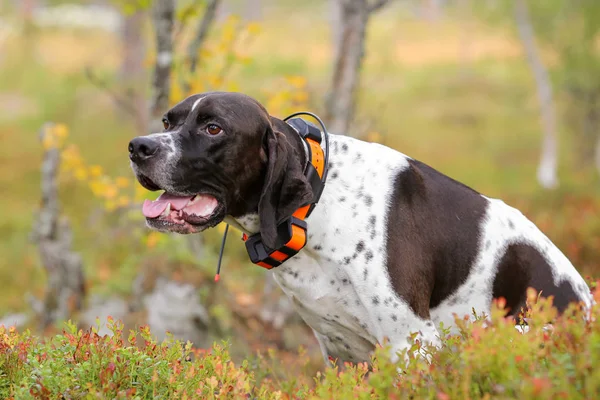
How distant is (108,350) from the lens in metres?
2.83

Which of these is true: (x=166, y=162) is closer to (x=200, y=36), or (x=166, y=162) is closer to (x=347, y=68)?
(x=347, y=68)

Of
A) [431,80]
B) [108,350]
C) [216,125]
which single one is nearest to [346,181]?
[216,125]

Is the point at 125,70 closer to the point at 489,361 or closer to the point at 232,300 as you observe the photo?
the point at 232,300

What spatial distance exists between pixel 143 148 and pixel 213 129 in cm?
32

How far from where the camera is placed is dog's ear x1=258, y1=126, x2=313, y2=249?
3.21 metres

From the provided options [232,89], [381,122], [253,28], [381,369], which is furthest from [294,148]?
[381,122]

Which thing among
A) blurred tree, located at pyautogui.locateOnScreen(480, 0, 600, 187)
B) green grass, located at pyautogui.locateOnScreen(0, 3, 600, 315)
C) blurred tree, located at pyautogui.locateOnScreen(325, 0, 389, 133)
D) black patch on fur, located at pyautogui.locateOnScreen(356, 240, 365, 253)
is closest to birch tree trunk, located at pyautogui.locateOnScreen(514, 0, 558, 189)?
blurred tree, located at pyautogui.locateOnScreen(480, 0, 600, 187)

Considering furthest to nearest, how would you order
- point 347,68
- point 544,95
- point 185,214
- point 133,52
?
point 133,52 < point 544,95 < point 347,68 < point 185,214

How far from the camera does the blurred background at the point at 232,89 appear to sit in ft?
21.4

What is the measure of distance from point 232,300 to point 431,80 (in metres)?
19.1

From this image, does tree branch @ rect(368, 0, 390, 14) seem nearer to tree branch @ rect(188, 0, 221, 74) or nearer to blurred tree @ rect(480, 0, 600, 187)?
tree branch @ rect(188, 0, 221, 74)

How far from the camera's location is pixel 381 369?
91.4 inches

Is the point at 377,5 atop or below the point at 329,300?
atop

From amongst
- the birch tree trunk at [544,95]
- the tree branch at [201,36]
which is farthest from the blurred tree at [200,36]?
the birch tree trunk at [544,95]
